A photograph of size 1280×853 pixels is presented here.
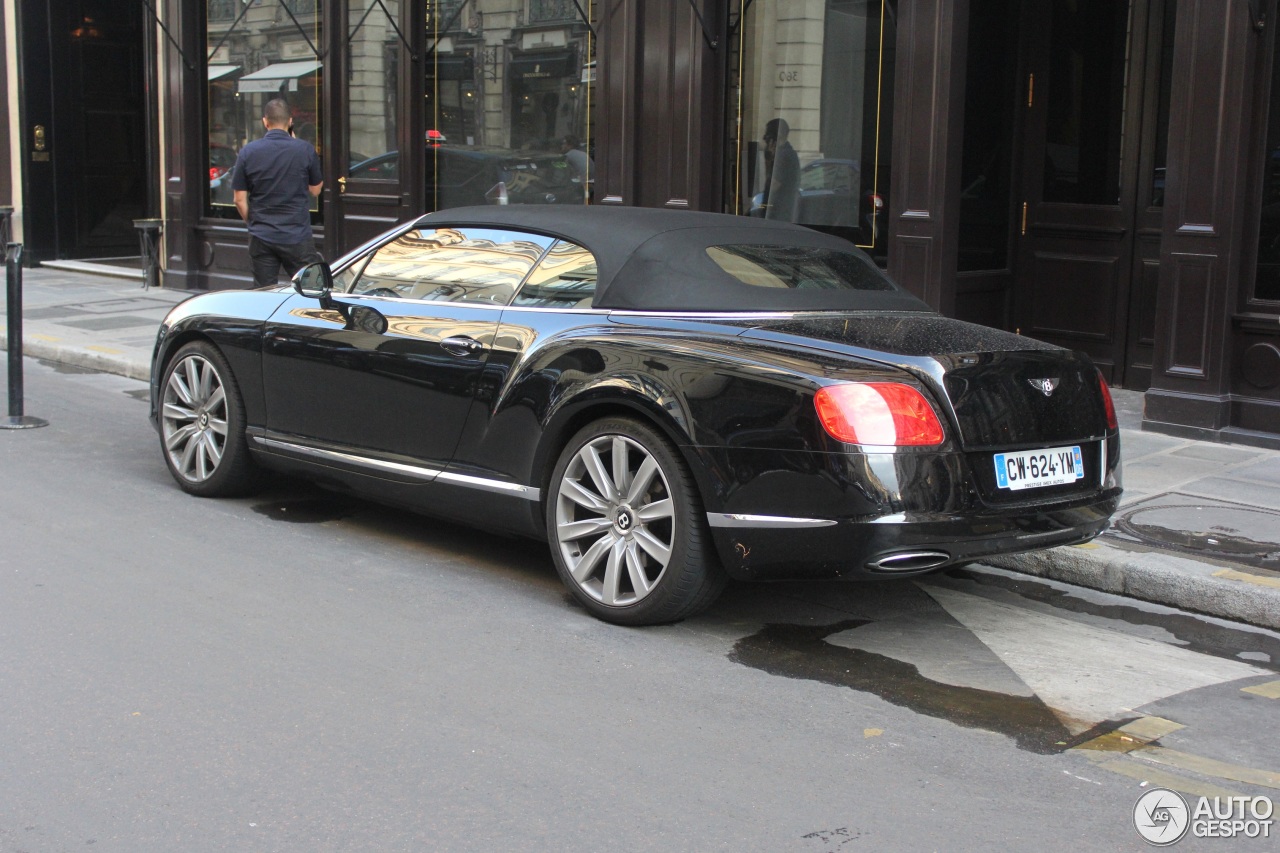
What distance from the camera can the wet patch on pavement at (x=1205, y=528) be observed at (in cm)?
620

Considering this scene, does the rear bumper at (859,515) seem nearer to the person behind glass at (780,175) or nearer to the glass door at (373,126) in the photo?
the person behind glass at (780,175)

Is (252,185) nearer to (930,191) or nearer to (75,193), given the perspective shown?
(930,191)

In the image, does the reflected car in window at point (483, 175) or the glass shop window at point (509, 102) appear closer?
the glass shop window at point (509, 102)

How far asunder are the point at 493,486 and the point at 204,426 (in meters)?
2.05

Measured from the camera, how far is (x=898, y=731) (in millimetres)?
4258

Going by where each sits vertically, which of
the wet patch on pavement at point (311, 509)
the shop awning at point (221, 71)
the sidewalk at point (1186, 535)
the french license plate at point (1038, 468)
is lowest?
the wet patch on pavement at point (311, 509)

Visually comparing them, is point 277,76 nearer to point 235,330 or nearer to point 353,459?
point 235,330

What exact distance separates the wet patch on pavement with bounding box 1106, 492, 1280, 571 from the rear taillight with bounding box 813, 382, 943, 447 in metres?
2.16

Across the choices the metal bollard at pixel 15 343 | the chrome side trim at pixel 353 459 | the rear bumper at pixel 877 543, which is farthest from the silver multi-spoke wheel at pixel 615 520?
the metal bollard at pixel 15 343

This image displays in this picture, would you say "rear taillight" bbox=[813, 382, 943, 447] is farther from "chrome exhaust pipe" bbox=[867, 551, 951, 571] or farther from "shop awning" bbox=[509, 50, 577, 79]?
"shop awning" bbox=[509, 50, 577, 79]

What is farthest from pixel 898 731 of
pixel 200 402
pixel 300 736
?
pixel 200 402

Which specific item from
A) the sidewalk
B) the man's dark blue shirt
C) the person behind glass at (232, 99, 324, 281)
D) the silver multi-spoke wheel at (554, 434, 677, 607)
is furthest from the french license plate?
the man's dark blue shirt

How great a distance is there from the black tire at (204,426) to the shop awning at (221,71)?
31.9 ft

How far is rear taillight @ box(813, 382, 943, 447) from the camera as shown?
461cm
